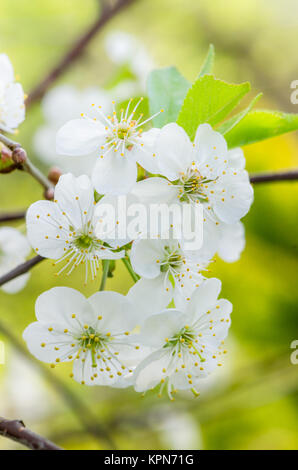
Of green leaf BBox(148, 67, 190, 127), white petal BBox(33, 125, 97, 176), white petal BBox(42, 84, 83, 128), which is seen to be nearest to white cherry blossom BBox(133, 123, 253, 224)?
green leaf BBox(148, 67, 190, 127)

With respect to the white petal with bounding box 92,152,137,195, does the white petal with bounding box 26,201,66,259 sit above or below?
below

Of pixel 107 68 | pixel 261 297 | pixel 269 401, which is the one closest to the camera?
pixel 269 401

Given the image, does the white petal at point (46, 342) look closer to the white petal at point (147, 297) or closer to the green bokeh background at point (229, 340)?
the white petal at point (147, 297)

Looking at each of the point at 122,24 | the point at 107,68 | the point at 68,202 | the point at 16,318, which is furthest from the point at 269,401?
the point at 122,24

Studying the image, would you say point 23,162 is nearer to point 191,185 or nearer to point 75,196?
point 75,196

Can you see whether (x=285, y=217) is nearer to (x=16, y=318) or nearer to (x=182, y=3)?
(x=16, y=318)

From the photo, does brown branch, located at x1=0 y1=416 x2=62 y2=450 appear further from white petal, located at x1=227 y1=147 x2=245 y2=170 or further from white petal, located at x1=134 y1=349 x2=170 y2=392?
white petal, located at x1=227 y1=147 x2=245 y2=170

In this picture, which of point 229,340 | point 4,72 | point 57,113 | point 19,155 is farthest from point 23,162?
point 229,340
